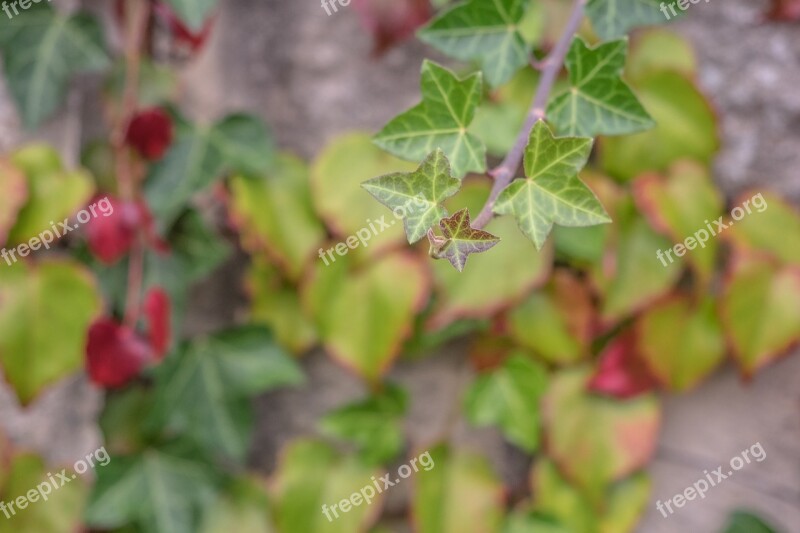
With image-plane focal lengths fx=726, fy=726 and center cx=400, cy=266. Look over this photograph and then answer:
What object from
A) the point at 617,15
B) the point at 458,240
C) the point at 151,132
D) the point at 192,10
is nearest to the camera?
the point at 458,240

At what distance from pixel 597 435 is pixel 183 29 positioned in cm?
71

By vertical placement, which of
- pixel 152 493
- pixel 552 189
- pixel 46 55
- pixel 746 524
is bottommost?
pixel 746 524

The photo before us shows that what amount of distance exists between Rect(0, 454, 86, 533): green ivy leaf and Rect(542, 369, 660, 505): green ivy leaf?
2.00 feet

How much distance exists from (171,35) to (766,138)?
765mm

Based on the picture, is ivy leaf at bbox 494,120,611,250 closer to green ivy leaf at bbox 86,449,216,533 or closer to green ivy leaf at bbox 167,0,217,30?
green ivy leaf at bbox 167,0,217,30

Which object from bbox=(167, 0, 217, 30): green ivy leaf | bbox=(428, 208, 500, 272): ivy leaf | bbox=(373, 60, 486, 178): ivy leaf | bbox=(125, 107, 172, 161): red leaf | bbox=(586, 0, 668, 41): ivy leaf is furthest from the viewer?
bbox=(125, 107, 172, 161): red leaf

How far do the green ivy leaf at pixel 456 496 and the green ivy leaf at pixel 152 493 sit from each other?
0.27 meters

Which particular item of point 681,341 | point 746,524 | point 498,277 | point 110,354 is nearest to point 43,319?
point 110,354

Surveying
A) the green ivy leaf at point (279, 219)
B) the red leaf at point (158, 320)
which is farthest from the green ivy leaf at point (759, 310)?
the red leaf at point (158, 320)

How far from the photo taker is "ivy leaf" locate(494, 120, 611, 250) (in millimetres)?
438

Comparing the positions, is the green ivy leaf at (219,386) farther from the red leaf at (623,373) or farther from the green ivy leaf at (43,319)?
the red leaf at (623,373)

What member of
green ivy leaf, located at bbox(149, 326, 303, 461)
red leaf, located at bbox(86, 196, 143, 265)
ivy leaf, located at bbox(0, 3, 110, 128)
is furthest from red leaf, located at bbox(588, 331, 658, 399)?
ivy leaf, located at bbox(0, 3, 110, 128)

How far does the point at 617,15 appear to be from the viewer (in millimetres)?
615

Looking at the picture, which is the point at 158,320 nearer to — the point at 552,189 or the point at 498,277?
the point at 498,277
